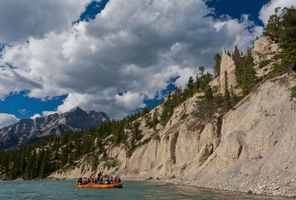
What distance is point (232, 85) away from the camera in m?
93.8

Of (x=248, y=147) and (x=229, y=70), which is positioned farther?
(x=229, y=70)

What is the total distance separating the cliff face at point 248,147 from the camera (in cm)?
3853

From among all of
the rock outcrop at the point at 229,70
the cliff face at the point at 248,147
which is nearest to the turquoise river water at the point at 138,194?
the cliff face at the point at 248,147

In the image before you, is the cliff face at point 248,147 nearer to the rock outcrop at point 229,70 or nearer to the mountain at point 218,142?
the mountain at point 218,142

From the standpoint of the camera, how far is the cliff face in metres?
38.5

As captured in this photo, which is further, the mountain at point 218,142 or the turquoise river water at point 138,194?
the mountain at point 218,142

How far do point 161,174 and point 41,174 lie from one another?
257ft

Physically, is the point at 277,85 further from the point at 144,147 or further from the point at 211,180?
the point at 144,147

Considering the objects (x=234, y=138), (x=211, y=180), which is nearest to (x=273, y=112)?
(x=234, y=138)

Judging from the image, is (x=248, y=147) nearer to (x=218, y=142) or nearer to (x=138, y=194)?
(x=138, y=194)

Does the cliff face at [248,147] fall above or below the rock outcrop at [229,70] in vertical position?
below

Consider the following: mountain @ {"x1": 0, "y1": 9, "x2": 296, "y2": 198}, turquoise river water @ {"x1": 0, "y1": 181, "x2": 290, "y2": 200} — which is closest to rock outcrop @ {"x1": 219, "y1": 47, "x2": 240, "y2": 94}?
mountain @ {"x1": 0, "y1": 9, "x2": 296, "y2": 198}

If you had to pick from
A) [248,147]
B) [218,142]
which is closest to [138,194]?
[248,147]

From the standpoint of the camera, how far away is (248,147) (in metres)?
47.7
